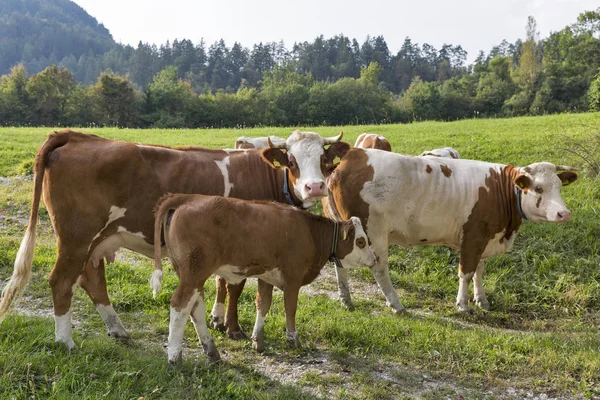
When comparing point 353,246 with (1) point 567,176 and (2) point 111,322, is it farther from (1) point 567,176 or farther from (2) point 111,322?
(1) point 567,176

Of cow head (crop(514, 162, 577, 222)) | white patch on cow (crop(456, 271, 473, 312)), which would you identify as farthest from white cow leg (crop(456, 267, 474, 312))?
cow head (crop(514, 162, 577, 222))

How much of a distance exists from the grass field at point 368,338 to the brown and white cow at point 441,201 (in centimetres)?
98

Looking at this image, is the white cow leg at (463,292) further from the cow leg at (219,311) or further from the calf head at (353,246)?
the cow leg at (219,311)

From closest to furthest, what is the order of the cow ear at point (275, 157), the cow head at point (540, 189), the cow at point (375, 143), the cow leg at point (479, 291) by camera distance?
the cow ear at point (275, 157) < the cow head at point (540, 189) < the cow leg at point (479, 291) < the cow at point (375, 143)

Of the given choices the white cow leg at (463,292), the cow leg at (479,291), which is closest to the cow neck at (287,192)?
the white cow leg at (463,292)

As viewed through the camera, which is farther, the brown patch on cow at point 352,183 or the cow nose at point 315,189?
the brown patch on cow at point 352,183

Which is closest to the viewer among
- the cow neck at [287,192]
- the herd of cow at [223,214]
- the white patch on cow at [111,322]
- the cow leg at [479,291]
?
the herd of cow at [223,214]

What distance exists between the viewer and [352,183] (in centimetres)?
760

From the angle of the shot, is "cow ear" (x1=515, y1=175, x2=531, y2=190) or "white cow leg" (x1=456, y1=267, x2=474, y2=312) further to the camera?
"white cow leg" (x1=456, y1=267, x2=474, y2=312)

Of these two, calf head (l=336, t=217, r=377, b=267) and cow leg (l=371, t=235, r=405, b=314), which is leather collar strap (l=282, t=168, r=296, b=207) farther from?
cow leg (l=371, t=235, r=405, b=314)

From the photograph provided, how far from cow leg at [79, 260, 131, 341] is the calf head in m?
2.73

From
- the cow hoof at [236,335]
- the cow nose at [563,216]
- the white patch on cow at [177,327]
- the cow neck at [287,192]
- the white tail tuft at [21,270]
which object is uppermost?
the cow neck at [287,192]

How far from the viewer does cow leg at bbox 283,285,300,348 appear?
575cm

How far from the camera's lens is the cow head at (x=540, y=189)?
7758 millimetres
